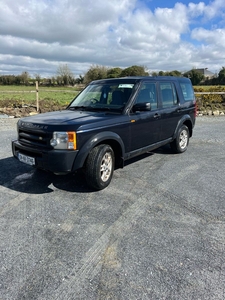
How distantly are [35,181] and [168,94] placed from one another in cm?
356

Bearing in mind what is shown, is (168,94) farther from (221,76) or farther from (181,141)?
(221,76)

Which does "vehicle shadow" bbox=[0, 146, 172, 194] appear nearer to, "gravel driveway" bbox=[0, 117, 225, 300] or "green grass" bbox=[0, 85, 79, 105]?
"gravel driveway" bbox=[0, 117, 225, 300]

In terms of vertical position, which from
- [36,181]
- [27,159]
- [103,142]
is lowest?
[36,181]

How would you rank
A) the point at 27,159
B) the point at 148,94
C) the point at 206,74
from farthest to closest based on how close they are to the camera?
1. the point at 206,74
2. the point at 148,94
3. the point at 27,159

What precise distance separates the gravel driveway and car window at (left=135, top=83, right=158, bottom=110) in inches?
58.2

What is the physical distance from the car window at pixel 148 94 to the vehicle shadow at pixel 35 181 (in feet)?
6.34

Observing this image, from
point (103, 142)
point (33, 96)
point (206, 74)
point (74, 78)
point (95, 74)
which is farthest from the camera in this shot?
point (206, 74)

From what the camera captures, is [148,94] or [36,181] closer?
[36,181]

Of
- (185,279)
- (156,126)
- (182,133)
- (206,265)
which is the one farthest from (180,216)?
(182,133)

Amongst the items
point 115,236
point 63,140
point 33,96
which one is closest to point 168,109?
point 63,140

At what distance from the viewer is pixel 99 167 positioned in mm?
4027

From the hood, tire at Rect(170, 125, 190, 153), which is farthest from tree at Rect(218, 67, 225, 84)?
the hood

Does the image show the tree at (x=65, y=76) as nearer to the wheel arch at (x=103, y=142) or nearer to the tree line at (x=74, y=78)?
the tree line at (x=74, y=78)

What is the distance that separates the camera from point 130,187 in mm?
4449
